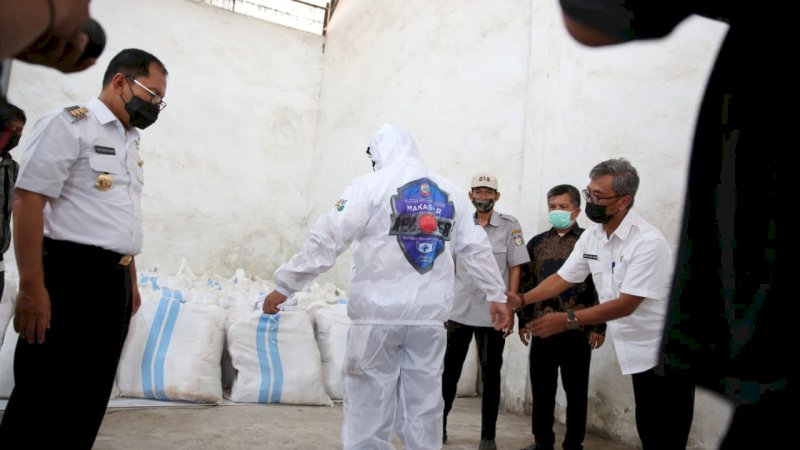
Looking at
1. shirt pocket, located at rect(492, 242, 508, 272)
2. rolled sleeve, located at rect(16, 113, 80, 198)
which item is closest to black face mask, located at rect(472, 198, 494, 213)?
shirt pocket, located at rect(492, 242, 508, 272)

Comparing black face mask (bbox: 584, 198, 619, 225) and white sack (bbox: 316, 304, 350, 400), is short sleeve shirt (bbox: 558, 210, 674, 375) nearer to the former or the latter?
black face mask (bbox: 584, 198, 619, 225)

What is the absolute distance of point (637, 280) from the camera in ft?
6.80

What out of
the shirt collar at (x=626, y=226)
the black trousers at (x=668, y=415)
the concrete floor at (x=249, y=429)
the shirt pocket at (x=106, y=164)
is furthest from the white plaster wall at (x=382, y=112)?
the shirt pocket at (x=106, y=164)

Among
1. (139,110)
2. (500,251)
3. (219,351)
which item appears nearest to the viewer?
(139,110)

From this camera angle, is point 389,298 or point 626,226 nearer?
point 389,298

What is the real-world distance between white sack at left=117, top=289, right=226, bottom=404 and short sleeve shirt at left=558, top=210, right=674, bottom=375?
212 cm

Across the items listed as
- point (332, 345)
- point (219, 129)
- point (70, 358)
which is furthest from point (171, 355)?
point (219, 129)

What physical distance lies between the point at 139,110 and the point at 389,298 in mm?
1040

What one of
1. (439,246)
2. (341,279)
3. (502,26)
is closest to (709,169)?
(439,246)

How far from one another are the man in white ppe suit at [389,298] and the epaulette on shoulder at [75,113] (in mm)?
818

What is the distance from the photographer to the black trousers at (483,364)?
2.91 m

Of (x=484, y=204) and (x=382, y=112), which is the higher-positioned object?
(x=382, y=112)

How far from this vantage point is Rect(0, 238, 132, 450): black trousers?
1575mm

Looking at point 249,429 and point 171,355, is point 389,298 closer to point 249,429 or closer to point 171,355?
point 249,429
